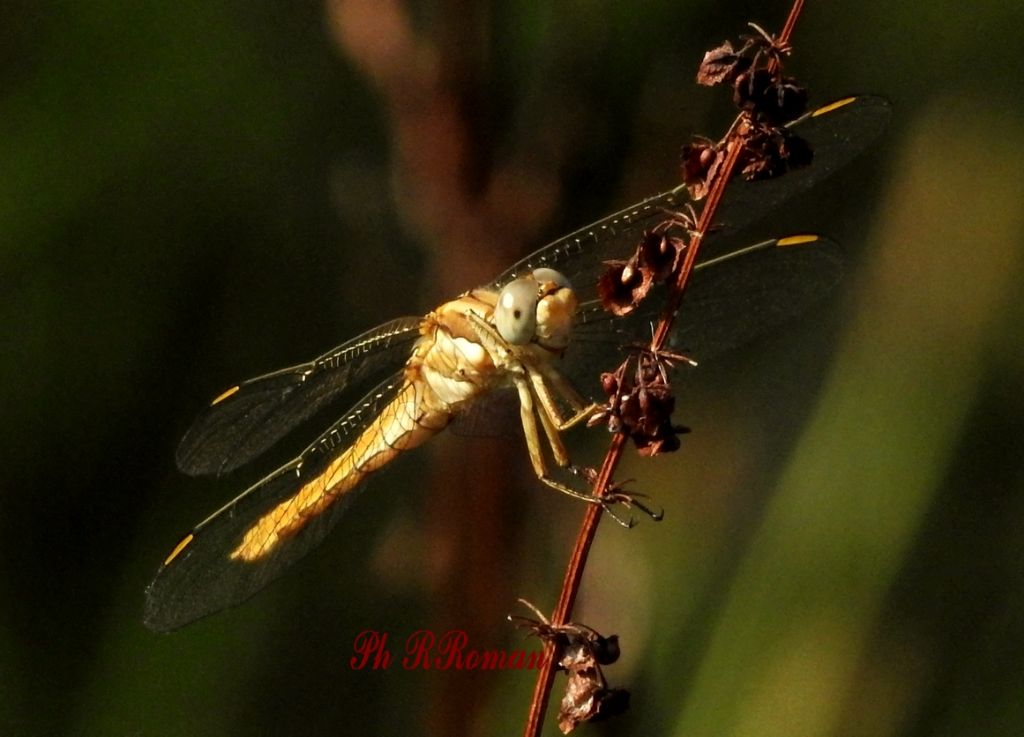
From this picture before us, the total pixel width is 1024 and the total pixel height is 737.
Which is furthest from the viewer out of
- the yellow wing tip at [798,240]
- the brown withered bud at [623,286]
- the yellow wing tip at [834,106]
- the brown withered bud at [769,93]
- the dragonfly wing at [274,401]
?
the dragonfly wing at [274,401]

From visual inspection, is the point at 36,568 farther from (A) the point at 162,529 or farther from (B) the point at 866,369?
(B) the point at 866,369

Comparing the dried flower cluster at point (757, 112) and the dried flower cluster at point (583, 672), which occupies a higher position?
the dried flower cluster at point (757, 112)

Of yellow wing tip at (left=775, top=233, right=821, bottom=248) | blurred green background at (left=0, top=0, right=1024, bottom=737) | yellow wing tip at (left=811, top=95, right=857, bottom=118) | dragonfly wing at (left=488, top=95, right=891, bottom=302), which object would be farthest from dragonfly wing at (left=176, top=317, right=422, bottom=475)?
yellow wing tip at (left=811, top=95, right=857, bottom=118)

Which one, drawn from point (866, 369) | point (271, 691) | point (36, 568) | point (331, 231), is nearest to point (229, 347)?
point (331, 231)

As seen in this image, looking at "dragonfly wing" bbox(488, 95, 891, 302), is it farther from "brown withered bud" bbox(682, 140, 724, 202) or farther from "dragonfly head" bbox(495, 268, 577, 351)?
"brown withered bud" bbox(682, 140, 724, 202)

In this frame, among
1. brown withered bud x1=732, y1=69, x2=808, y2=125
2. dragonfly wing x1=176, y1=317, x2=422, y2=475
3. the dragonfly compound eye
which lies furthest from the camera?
dragonfly wing x1=176, y1=317, x2=422, y2=475

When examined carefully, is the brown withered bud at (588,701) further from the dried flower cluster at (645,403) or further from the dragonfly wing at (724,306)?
the dragonfly wing at (724,306)

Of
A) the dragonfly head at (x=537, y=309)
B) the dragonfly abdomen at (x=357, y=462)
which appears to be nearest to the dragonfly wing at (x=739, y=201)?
the dragonfly head at (x=537, y=309)
